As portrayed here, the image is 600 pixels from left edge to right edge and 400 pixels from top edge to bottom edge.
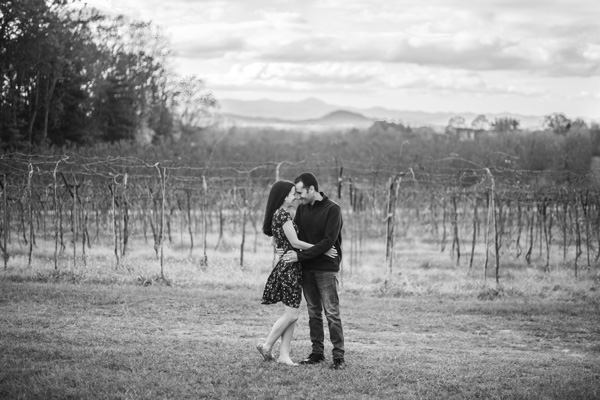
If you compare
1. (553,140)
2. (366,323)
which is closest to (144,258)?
(366,323)

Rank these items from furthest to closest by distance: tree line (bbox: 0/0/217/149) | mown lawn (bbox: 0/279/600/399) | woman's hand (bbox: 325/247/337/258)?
tree line (bbox: 0/0/217/149) → woman's hand (bbox: 325/247/337/258) → mown lawn (bbox: 0/279/600/399)

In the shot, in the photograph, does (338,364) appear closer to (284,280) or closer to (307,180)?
(284,280)

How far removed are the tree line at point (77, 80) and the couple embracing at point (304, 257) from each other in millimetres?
23673

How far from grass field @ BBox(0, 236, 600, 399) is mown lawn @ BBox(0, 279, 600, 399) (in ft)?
0.06

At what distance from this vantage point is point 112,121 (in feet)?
124

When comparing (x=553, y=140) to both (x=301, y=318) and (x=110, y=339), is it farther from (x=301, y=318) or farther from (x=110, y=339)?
(x=110, y=339)

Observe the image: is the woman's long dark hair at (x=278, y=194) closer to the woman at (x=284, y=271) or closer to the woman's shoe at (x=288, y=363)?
the woman at (x=284, y=271)

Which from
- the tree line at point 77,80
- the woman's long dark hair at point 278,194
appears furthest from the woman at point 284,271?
the tree line at point 77,80

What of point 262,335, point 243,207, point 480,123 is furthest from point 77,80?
point 480,123

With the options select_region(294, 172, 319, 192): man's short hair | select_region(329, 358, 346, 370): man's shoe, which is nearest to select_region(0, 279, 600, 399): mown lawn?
select_region(329, 358, 346, 370): man's shoe

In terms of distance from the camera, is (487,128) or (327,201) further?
(487,128)

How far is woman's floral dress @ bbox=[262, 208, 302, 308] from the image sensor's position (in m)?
6.50

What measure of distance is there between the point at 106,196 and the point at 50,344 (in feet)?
47.3

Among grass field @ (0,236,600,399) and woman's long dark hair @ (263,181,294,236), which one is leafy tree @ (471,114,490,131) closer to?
grass field @ (0,236,600,399)
